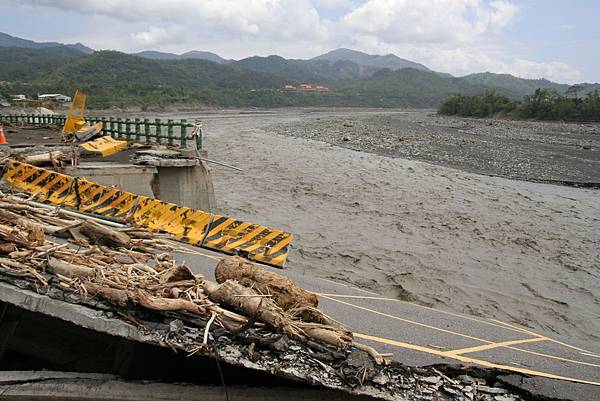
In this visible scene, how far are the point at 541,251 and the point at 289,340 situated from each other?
9741mm

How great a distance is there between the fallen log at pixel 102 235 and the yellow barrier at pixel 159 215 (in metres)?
1.93

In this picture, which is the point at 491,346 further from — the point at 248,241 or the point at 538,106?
the point at 538,106

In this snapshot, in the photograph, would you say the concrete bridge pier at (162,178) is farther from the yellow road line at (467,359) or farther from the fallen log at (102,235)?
the yellow road line at (467,359)

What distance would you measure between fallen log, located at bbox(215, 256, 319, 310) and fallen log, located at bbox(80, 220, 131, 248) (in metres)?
1.80

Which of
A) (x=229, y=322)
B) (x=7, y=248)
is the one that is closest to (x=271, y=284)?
(x=229, y=322)

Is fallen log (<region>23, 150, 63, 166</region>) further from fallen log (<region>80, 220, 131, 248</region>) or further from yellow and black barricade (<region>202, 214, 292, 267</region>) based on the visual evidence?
fallen log (<region>80, 220, 131, 248</region>)

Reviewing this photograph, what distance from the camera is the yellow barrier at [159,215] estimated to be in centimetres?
717

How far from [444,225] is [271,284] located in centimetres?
1002

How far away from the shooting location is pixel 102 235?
523cm

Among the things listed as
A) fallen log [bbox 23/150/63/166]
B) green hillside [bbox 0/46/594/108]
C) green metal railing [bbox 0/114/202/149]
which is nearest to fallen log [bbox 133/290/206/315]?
fallen log [bbox 23/150/63/166]

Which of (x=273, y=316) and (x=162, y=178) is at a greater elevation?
(x=273, y=316)

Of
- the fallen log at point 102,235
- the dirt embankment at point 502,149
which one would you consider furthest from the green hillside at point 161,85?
the fallen log at point 102,235

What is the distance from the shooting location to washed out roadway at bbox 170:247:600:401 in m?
4.12

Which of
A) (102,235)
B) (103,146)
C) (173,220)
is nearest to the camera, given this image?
(102,235)
